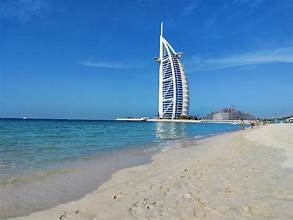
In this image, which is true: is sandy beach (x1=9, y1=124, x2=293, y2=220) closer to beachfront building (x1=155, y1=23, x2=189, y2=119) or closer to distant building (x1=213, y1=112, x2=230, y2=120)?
beachfront building (x1=155, y1=23, x2=189, y2=119)

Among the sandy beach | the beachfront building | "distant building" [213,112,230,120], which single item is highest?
the beachfront building

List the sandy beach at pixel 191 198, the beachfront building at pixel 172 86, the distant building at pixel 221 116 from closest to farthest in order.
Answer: the sandy beach at pixel 191 198 < the beachfront building at pixel 172 86 < the distant building at pixel 221 116

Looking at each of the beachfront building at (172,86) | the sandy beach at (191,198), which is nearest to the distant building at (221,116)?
the beachfront building at (172,86)

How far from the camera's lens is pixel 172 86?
131875 mm

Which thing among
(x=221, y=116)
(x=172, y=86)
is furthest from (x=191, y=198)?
(x=221, y=116)

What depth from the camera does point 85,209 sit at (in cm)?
488

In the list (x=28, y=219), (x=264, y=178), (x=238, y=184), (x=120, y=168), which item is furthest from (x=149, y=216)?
(x=120, y=168)

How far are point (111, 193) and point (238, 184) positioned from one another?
248 centimetres

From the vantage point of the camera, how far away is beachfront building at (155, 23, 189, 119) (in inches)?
5182

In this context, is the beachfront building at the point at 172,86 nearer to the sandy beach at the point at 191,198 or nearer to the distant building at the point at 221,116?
the distant building at the point at 221,116

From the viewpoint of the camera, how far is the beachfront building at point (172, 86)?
5182 inches

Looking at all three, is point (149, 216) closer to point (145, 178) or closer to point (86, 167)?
point (145, 178)

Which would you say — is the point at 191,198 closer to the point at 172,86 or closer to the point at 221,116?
the point at 172,86

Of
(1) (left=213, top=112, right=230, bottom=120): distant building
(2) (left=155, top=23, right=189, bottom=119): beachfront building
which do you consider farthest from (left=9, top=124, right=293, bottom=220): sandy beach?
(1) (left=213, top=112, right=230, bottom=120): distant building
